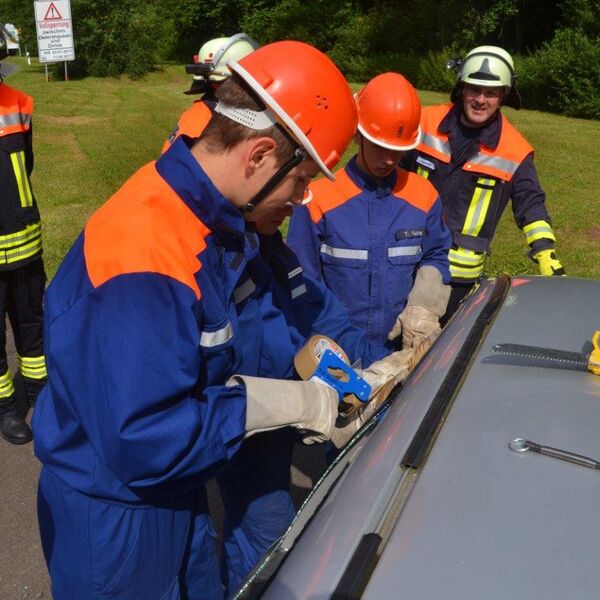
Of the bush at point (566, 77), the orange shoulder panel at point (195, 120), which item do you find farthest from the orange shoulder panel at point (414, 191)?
the bush at point (566, 77)

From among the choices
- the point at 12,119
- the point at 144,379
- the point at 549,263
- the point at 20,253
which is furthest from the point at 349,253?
the point at 12,119

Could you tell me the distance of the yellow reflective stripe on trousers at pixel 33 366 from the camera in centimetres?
421

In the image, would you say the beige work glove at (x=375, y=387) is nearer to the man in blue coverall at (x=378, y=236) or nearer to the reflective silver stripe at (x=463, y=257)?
the man in blue coverall at (x=378, y=236)

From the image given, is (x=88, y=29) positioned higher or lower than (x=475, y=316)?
lower

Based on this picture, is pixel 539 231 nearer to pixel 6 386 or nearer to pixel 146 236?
pixel 146 236

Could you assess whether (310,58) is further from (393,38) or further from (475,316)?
(393,38)

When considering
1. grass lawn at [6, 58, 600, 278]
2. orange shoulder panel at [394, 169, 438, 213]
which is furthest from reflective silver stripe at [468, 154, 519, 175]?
grass lawn at [6, 58, 600, 278]

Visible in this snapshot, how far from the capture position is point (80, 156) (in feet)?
43.5

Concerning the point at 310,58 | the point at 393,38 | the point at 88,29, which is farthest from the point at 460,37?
the point at 310,58

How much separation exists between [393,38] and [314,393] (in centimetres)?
2757

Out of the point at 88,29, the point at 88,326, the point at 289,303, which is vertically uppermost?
the point at 88,326

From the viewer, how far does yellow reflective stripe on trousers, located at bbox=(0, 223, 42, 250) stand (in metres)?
3.81

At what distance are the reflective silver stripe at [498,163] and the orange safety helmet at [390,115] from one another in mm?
907

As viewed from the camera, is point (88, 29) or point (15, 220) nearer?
point (15, 220)
